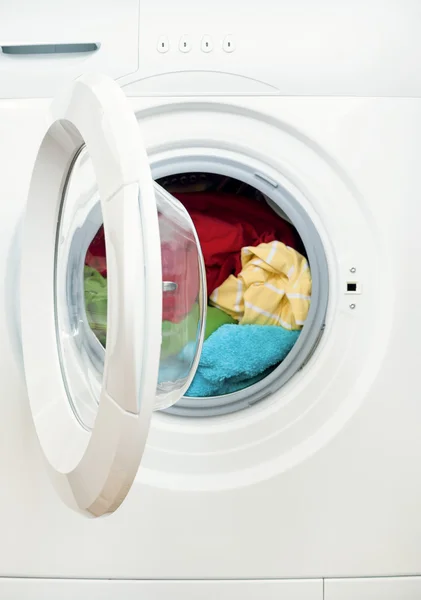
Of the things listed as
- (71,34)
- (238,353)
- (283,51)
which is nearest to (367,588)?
(238,353)

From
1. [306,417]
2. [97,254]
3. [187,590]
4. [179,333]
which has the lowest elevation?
[187,590]

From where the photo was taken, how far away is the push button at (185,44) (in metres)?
0.80

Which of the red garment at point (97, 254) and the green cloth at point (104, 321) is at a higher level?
the red garment at point (97, 254)

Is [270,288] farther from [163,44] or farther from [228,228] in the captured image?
[163,44]

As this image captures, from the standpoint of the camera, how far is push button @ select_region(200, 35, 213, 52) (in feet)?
2.63

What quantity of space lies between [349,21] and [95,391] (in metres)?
0.59

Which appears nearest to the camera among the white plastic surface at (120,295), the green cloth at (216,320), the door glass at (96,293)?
the white plastic surface at (120,295)

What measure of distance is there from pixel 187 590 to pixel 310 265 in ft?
1.54

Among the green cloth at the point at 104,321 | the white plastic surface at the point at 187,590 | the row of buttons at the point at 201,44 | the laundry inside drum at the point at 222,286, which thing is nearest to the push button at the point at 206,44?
the row of buttons at the point at 201,44

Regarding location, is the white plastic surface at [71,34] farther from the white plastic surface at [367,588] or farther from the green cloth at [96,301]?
the white plastic surface at [367,588]

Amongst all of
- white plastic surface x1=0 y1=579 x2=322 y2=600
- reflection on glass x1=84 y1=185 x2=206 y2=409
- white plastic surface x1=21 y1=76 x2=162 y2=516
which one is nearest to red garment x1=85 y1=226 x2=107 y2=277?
reflection on glass x1=84 y1=185 x2=206 y2=409

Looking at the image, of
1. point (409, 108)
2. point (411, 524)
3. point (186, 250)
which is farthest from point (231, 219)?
point (411, 524)

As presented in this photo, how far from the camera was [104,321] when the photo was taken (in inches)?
30.1

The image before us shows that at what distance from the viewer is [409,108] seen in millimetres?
808
